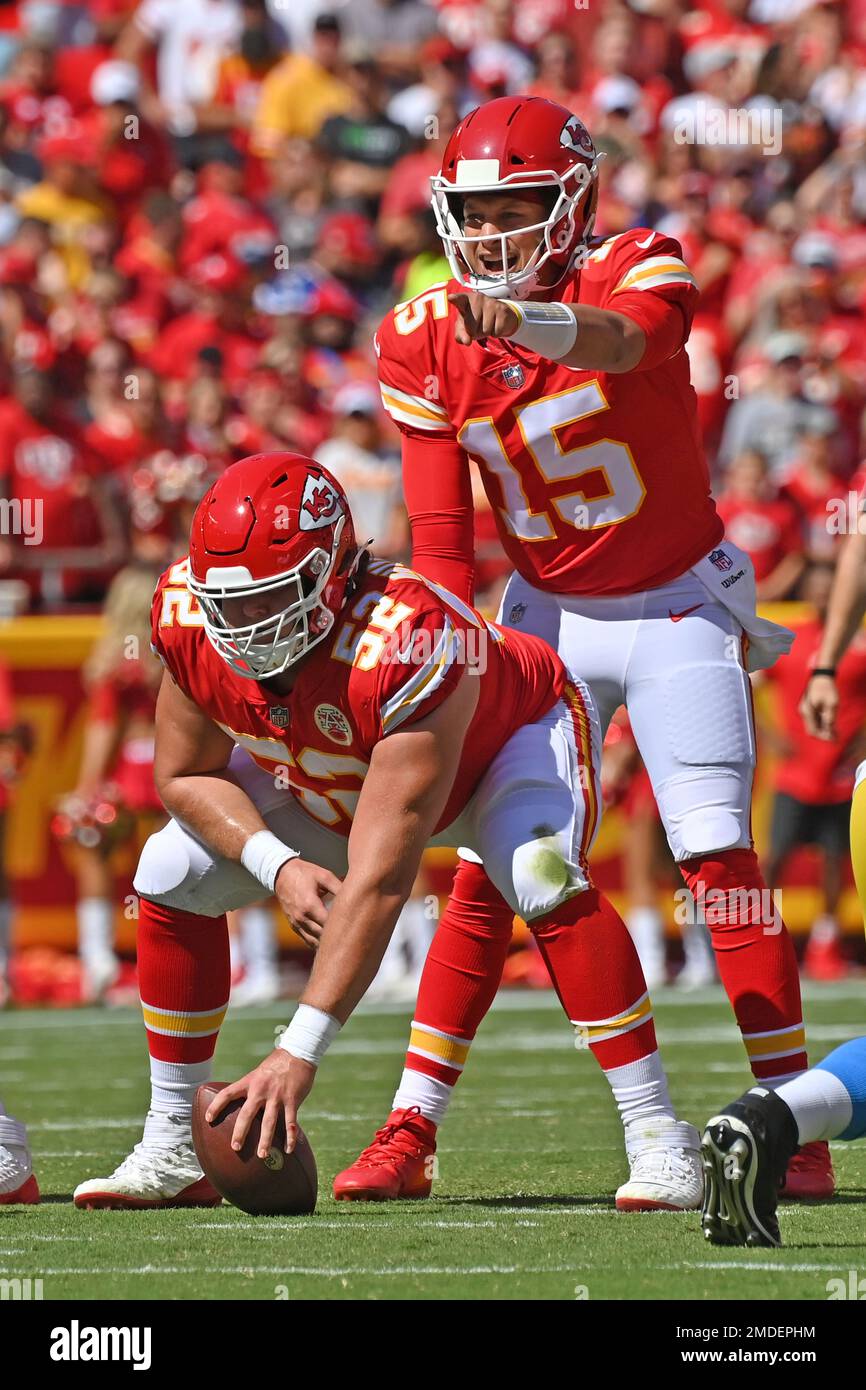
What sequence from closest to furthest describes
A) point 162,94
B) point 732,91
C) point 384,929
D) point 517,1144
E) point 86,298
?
point 384,929, point 517,1144, point 86,298, point 732,91, point 162,94

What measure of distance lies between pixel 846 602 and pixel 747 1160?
73.8 inches

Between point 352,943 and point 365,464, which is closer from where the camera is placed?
point 352,943

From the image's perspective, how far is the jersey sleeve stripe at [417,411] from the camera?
16.1ft

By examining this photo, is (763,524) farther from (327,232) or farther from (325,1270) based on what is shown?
(325,1270)

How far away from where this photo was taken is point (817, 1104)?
3.71 m

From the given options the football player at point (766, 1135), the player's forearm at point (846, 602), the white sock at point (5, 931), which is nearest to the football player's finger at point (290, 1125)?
the football player at point (766, 1135)

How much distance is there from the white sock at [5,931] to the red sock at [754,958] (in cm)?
569

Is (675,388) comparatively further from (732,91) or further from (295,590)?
(732,91)

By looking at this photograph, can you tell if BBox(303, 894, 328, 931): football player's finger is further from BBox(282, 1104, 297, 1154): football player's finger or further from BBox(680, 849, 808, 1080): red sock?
BBox(680, 849, 808, 1080): red sock

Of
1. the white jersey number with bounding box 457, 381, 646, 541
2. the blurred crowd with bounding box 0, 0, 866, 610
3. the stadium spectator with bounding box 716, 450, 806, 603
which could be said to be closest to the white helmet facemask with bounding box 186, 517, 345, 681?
the white jersey number with bounding box 457, 381, 646, 541

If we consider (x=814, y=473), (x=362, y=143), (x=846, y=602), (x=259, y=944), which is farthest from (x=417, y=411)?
(x=362, y=143)
